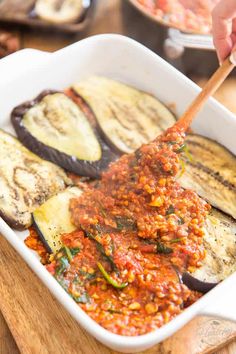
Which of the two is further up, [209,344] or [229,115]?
[229,115]

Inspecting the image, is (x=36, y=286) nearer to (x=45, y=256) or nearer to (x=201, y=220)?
(x=45, y=256)

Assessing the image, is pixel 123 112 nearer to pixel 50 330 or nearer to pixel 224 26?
pixel 224 26

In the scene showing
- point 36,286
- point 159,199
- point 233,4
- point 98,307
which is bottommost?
point 36,286

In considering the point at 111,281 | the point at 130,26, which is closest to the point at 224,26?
the point at 130,26

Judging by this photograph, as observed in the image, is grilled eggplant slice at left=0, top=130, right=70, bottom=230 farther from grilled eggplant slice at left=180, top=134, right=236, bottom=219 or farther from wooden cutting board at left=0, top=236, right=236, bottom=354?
grilled eggplant slice at left=180, top=134, right=236, bottom=219

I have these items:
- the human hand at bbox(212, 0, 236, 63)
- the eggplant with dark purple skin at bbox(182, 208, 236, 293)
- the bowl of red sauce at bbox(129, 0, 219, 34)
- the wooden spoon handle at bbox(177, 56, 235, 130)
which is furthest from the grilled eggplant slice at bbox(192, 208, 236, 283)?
the bowl of red sauce at bbox(129, 0, 219, 34)

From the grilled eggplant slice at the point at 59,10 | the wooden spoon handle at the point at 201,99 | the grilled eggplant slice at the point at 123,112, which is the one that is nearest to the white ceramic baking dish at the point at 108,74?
the grilled eggplant slice at the point at 123,112

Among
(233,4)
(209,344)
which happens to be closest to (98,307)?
(209,344)
